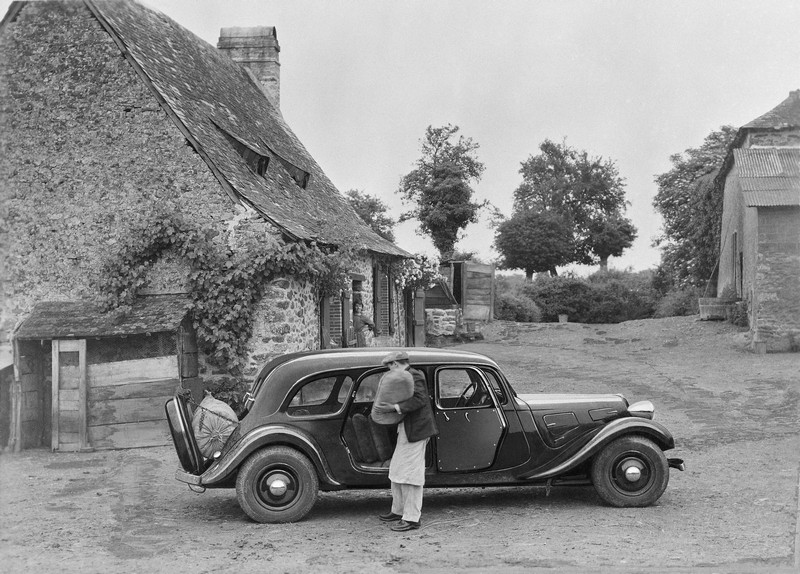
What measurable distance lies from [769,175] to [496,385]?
16.5m

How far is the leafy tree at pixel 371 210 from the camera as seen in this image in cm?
4288

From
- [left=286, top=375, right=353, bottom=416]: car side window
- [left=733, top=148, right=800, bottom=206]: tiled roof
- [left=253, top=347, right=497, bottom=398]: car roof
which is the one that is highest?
[left=733, top=148, right=800, bottom=206]: tiled roof

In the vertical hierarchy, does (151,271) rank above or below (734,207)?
below

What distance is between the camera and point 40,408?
13.1 metres

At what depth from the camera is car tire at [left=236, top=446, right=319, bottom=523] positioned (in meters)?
7.46

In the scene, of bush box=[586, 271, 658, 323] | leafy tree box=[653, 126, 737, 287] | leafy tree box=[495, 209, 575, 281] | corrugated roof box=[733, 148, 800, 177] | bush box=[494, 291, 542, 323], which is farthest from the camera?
leafy tree box=[495, 209, 575, 281]

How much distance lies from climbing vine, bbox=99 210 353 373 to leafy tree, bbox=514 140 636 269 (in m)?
43.6

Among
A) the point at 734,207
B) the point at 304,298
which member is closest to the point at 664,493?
the point at 304,298

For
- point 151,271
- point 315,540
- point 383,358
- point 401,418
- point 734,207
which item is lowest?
point 315,540

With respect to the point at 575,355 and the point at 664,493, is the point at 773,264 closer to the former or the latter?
the point at 575,355

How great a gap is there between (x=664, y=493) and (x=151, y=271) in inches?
352

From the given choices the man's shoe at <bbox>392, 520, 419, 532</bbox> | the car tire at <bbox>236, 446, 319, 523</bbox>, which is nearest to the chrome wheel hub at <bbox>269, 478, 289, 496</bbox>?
the car tire at <bbox>236, 446, 319, 523</bbox>

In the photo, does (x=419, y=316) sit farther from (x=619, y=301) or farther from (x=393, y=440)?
(x=393, y=440)

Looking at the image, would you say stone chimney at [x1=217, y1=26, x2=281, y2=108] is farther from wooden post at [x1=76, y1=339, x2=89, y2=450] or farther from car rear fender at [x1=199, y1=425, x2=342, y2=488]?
car rear fender at [x1=199, y1=425, x2=342, y2=488]
